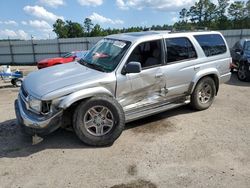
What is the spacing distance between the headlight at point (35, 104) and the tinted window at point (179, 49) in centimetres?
264

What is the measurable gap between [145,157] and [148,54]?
80.1 inches

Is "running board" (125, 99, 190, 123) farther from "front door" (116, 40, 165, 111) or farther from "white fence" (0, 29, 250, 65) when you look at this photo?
"white fence" (0, 29, 250, 65)

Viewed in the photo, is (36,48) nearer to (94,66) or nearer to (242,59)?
(242,59)

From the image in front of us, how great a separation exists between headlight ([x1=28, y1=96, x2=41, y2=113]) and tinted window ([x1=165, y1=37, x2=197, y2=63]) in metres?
2.64

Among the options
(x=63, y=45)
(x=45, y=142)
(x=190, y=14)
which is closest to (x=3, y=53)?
(x=63, y=45)

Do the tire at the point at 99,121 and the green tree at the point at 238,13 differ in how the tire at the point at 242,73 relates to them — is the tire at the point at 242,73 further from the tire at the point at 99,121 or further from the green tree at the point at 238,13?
the green tree at the point at 238,13

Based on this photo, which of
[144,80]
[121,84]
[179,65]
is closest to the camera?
[121,84]

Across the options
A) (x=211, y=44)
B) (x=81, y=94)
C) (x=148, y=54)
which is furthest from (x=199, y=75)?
(x=81, y=94)

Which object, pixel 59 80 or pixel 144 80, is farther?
pixel 144 80

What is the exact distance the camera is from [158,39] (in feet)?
17.0

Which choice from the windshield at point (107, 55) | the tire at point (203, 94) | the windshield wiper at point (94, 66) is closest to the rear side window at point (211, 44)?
the tire at point (203, 94)

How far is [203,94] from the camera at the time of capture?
6.09 m

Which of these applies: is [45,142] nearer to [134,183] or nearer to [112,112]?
[112,112]

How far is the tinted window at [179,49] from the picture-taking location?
527cm
